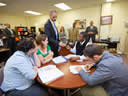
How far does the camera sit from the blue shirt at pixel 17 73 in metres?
0.89

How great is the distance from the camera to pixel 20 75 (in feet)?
3.11

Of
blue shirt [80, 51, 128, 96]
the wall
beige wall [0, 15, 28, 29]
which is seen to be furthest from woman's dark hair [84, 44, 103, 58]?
beige wall [0, 15, 28, 29]

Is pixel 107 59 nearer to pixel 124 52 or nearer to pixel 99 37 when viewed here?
pixel 99 37

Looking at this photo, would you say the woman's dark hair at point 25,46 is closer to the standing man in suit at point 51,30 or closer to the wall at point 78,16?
the standing man in suit at point 51,30

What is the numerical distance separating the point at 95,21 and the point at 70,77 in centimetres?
463

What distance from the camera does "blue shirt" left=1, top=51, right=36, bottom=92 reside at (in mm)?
886

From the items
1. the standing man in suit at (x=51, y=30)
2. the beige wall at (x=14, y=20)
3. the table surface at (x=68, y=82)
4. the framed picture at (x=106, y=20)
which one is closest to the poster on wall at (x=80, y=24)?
the framed picture at (x=106, y=20)

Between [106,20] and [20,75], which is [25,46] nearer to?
[20,75]

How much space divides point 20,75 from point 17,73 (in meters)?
0.04

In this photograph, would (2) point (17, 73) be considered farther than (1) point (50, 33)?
No

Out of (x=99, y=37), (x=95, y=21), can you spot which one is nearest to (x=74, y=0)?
(x=95, y=21)

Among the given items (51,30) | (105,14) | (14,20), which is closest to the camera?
(51,30)

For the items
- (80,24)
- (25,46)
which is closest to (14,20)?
(80,24)

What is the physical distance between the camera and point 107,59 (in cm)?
88
